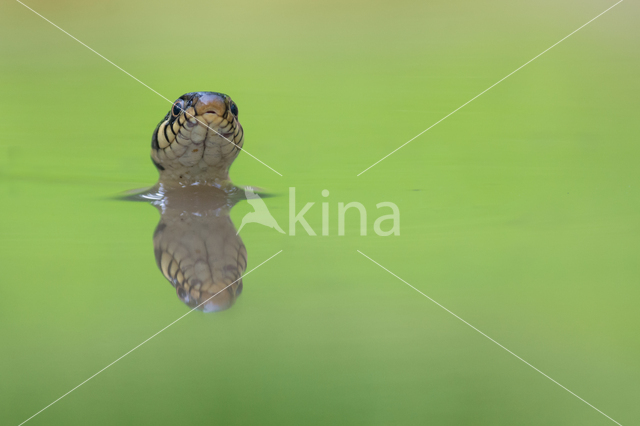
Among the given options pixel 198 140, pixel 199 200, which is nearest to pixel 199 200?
pixel 199 200

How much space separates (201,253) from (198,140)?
2.04 feet

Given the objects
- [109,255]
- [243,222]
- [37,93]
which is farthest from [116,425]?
[37,93]

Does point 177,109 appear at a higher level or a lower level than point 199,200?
higher

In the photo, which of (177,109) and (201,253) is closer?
(201,253)

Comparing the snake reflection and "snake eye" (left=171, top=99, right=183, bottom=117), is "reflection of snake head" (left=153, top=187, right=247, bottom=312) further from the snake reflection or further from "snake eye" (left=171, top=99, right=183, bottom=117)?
"snake eye" (left=171, top=99, right=183, bottom=117)

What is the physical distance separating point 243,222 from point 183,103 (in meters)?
0.45

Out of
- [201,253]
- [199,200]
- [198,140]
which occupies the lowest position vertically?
[201,253]

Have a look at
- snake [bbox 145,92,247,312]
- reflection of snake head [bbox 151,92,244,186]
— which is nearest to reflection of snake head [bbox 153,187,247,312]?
snake [bbox 145,92,247,312]

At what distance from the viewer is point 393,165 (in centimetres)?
202

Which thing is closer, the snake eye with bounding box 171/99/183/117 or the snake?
the snake

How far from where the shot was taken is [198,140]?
1.66 metres

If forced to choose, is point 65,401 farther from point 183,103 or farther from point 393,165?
point 393,165

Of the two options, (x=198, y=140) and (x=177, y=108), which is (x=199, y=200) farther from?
(x=177, y=108)

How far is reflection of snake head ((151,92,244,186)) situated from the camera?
5.07 feet
